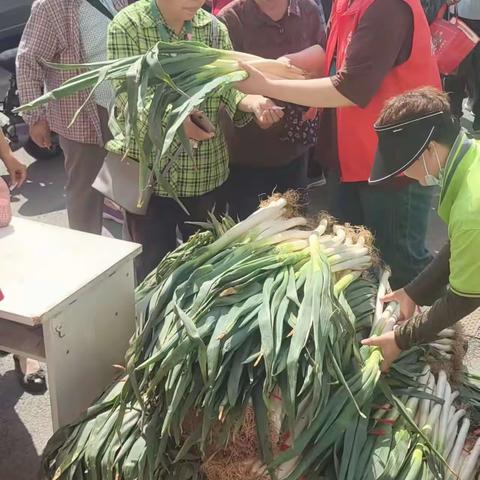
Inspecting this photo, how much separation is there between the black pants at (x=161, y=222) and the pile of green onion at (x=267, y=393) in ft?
1.89

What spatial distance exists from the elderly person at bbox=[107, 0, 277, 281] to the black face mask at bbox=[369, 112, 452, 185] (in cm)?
56

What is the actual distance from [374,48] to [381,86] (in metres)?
0.17

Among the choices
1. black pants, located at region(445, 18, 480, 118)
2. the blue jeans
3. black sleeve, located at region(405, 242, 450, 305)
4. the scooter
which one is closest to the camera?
black sleeve, located at region(405, 242, 450, 305)

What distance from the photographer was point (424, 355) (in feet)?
6.40

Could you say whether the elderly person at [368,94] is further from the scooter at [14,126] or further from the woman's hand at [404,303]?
the scooter at [14,126]

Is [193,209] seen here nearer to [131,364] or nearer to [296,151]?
[296,151]

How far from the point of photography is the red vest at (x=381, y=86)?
218 centimetres

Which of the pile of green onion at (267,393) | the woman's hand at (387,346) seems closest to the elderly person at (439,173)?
the woman's hand at (387,346)

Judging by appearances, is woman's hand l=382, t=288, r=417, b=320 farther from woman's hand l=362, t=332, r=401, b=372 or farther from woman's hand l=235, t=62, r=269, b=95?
woman's hand l=235, t=62, r=269, b=95

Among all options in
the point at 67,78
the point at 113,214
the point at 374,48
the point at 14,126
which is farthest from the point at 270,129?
the point at 14,126

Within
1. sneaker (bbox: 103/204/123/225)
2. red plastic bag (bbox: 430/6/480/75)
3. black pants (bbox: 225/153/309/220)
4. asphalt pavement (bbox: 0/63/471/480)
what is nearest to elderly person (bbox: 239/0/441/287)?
black pants (bbox: 225/153/309/220)

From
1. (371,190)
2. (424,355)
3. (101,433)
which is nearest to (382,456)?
(424,355)

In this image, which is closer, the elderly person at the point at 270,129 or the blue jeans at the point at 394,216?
the blue jeans at the point at 394,216

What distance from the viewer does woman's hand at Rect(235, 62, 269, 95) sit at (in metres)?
2.19
